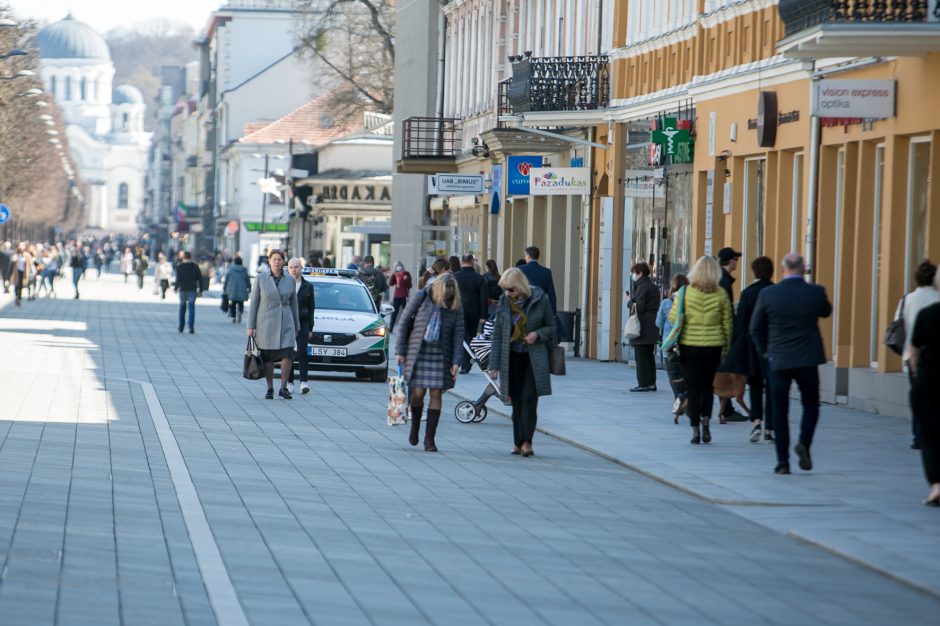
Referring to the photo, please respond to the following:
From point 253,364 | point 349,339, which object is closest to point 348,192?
point 349,339

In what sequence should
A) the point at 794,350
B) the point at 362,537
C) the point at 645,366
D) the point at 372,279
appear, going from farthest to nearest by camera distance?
the point at 372,279 → the point at 645,366 → the point at 794,350 → the point at 362,537

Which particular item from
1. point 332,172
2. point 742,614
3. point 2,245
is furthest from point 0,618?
point 332,172

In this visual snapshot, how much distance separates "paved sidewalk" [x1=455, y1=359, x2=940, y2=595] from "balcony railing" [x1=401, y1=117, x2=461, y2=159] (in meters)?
23.2

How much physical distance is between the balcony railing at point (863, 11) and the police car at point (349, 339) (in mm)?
8960

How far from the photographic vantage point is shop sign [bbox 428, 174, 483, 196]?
3812 centimetres

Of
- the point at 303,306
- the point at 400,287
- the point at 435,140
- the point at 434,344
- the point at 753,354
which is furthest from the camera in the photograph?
the point at 435,140

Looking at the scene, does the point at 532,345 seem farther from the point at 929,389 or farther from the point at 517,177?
the point at 517,177

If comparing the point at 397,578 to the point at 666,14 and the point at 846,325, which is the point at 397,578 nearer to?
the point at 846,325

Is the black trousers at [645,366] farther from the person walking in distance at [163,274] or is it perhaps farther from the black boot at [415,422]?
the person walking in distance at [163,274]

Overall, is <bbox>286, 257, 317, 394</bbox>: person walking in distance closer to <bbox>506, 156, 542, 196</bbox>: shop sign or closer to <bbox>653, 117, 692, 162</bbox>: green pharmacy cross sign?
<bbox>653, 117, 692, 162</bbox>: green pharmacy cross sign

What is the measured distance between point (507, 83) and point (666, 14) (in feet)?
20.2

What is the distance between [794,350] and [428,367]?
338 cm

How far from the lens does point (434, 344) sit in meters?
16.3

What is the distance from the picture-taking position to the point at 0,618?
7.81 m
